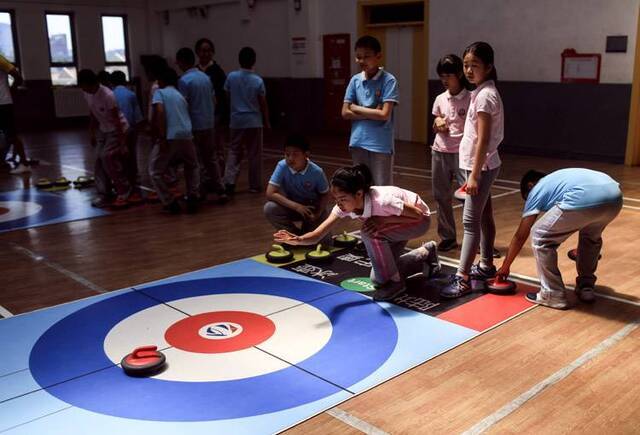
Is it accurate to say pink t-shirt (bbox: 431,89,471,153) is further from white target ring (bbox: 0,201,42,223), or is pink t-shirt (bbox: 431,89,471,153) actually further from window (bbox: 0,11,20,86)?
window (bbox: 0,11,20,86)

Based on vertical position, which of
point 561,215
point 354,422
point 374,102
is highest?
point 374,102

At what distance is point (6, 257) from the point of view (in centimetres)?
556

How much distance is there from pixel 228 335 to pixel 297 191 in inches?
76.7

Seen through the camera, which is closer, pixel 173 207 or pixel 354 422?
pixel 354 422

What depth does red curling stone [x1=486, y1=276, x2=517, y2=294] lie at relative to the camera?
4.41 metres

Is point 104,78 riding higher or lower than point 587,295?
higher

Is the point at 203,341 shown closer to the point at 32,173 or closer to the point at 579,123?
the point at 32,173

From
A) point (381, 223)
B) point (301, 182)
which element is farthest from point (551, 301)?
point (301, 182)

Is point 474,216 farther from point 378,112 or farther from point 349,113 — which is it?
point 349,113

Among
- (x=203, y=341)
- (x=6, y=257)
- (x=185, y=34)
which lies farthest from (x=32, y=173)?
(x=185, y=34)

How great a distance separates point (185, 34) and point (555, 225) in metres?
15.6

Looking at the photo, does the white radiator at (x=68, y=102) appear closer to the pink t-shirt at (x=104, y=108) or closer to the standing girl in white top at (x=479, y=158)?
the pink t-shirt at (x=104, y=108)

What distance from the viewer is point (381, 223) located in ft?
Result: 14.0

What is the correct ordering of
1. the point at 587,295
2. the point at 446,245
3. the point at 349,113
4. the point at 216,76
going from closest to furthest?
1. the point at 587,295
2. the point at 349,113
3. the point at 446,245
4. the point at 216,76
